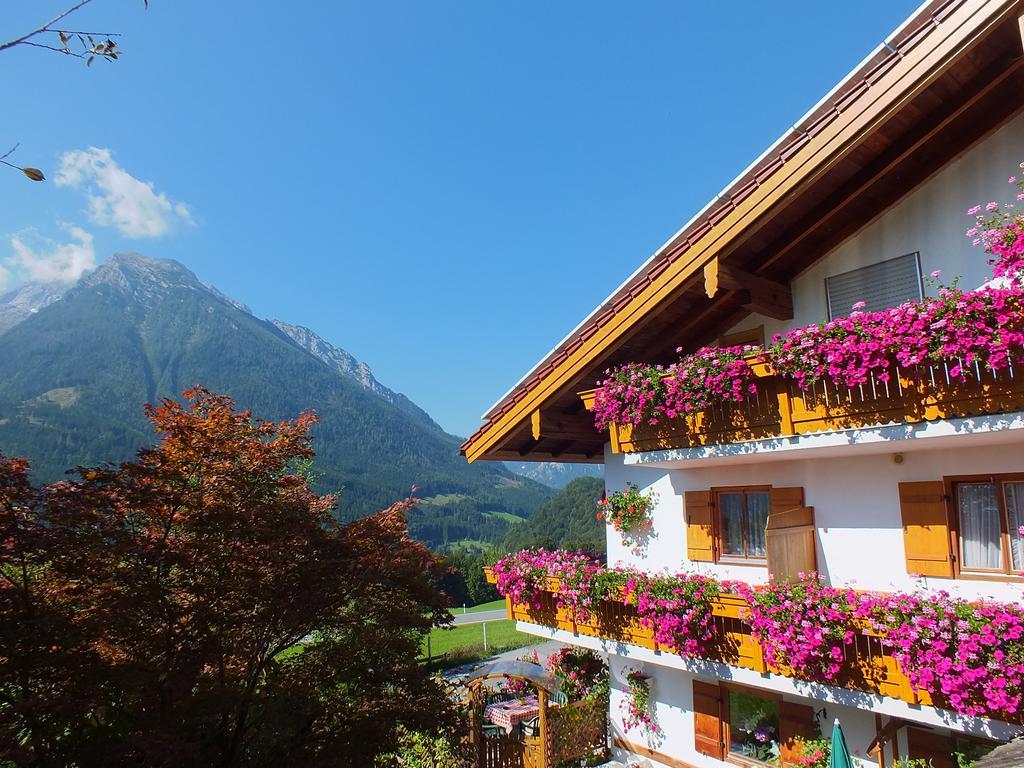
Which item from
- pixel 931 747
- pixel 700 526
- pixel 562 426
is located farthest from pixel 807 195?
pixel 931 747

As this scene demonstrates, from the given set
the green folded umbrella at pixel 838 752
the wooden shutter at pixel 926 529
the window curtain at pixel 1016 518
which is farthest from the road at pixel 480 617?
the window curtain at pixel 1016 518

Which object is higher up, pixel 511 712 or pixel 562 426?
pixel 562 426

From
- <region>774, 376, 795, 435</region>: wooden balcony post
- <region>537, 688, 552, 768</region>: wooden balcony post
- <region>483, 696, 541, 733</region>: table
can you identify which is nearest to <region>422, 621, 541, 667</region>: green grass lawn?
<region>483, 696, 541, 733</region>: table

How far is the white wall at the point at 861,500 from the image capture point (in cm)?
729

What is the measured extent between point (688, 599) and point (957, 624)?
3.11 meters

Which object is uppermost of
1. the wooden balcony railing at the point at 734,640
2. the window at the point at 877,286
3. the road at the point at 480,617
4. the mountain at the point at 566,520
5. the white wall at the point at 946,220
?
the white wall at the point at 946,220

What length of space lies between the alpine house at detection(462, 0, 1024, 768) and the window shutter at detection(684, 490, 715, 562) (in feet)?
0.13

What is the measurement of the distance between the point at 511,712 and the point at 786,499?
1463 cm

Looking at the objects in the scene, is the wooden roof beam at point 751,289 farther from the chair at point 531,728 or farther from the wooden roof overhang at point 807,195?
the chair at point 531,728

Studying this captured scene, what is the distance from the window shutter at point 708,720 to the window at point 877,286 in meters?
6.07

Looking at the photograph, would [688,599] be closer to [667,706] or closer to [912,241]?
[667,706]

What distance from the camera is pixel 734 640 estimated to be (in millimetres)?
8227

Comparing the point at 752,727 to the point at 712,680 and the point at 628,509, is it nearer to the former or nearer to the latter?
the point at 712,680

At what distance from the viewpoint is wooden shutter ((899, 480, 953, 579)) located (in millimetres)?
7414
